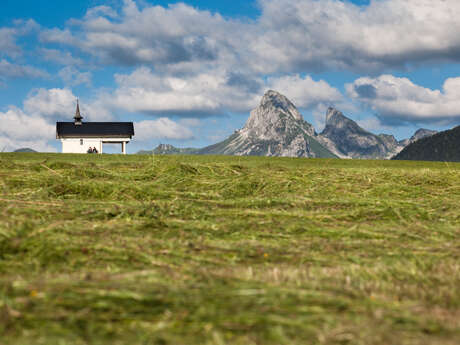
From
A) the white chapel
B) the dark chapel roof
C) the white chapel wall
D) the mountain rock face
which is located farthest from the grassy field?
the mountain rock face

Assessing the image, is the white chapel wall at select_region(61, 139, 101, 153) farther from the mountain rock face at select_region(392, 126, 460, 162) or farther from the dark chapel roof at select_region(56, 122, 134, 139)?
the mountain rock face at select_region(392, 126, 460, 162)

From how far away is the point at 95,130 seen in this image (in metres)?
61.8

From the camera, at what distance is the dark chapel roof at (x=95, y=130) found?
6088 cm

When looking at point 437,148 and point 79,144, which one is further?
point 437,148

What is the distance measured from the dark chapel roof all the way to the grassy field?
5704cm

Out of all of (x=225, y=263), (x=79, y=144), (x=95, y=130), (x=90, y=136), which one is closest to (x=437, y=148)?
(x=95, y=130)

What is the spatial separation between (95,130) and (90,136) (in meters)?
1.55

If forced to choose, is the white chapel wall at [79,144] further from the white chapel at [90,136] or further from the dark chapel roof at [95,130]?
the dark chapel roof at [95,130]

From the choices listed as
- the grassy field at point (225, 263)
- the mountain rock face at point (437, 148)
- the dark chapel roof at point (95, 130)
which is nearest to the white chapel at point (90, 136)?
the dark chapel roof at point (95, 130)

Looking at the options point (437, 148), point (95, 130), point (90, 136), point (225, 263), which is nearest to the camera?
point (225, 263)

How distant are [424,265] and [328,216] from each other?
4.74ft

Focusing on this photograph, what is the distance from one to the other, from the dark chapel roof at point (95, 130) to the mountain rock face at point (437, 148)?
145 m

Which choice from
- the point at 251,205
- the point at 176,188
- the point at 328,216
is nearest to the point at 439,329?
the point at 328,216

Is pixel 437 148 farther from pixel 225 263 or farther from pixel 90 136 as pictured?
pixel 225 263
